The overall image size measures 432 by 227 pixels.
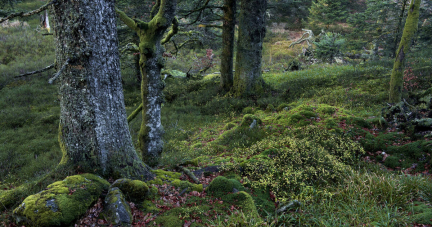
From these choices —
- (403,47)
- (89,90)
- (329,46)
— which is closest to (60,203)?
(89,90)

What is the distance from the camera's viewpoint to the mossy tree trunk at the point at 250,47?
1086 centimetres

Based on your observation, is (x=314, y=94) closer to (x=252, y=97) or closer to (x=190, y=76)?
(x=252, y=97)

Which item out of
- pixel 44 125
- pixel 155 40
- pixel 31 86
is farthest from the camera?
pixel 31 86

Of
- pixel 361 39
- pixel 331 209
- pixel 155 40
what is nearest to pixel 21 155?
pixel 155 40

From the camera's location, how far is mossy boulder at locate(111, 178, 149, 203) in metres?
3.45

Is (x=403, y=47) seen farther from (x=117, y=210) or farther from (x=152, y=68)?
(x=117, y=210)

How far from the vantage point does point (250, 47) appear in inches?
Result: 435

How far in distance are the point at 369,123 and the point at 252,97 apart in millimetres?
5226

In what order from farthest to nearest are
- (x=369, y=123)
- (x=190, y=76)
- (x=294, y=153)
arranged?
(x=190, y=76), (x=369, y=123), (x=294, y=153)

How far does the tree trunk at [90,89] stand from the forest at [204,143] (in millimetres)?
16

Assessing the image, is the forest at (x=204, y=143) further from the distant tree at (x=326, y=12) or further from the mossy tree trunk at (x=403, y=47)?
the distant tree at (x=326, y=12)

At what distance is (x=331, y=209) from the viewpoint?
3656 millimetres

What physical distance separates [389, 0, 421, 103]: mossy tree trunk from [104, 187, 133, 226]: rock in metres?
9.79

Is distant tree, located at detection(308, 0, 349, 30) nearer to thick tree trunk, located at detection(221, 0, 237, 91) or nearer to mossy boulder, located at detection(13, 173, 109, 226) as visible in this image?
thick tree trunk, located at detection(221, 0, 237, 91)
